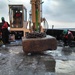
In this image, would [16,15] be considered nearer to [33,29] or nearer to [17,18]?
[17,18]

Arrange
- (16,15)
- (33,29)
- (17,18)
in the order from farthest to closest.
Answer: (17,18), (16,15), (33,29)

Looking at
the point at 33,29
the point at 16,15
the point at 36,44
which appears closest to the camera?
the point at 36,44

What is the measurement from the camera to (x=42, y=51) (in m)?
13.9

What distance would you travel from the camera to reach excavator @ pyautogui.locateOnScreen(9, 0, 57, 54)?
510 inches

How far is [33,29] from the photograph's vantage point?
16.5 meters

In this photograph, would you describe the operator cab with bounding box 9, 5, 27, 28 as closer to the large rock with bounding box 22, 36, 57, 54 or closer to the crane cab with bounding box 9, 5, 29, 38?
the crane cab with bounding box 9, 5, 29, 38

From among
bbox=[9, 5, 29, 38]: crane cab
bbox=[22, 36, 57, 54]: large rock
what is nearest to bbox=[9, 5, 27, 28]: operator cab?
bbox=[9, 5, 29, 38]: crane cab

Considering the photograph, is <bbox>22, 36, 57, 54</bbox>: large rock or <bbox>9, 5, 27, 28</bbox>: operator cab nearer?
<bbox>22, 36, 57, 54</bbox>: large rock

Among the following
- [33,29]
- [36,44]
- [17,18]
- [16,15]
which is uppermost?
[16,15]

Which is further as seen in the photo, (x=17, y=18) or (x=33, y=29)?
(x=17, y=18)

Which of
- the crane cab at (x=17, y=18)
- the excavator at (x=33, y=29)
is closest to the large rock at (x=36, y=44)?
the excavator at (x=33, y=29)

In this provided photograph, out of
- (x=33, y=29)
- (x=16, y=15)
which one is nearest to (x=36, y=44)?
(x=33, y=29)

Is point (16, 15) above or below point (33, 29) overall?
above

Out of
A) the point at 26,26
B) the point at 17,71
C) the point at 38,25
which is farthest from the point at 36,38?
the point at 26,26
